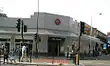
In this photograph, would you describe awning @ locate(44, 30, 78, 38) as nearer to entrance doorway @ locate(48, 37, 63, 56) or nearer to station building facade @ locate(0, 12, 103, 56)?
station building facade @ locate(0, 12, 103, 56)

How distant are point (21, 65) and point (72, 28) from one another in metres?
33.1

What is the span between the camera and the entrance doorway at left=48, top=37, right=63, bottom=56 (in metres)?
59.4

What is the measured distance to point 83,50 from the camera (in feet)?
246

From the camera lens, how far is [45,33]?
185 ft

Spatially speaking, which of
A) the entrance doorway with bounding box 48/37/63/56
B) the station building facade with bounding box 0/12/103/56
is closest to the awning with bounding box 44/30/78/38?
the station building facade with bounding box 0/12/103/56

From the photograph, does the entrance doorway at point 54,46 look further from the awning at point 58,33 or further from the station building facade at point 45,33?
the awning at point 58,33

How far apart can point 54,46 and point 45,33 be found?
4796 millimetres

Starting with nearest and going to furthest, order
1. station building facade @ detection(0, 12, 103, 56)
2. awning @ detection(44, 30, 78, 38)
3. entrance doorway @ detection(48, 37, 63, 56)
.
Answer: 1. awning @ detection(44, 30, 78, 38)
2. station building facade @ detection(0, 12, 103, 56)
3. entrance doorway @ detection(48, 37, 63, 56)

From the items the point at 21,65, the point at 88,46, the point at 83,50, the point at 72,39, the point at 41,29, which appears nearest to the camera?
the point at 21,65

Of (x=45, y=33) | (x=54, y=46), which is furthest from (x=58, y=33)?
(x=54, y=46)

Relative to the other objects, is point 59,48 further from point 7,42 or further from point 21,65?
point 21,65

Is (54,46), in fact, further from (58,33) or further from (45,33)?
(45,33)

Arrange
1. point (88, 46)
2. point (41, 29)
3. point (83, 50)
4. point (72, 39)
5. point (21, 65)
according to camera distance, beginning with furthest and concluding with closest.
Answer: point (88, 46), point (83, 50), point (72, 39), point (41, 29), point (21, 65)

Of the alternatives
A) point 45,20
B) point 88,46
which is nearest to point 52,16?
point 45,20
